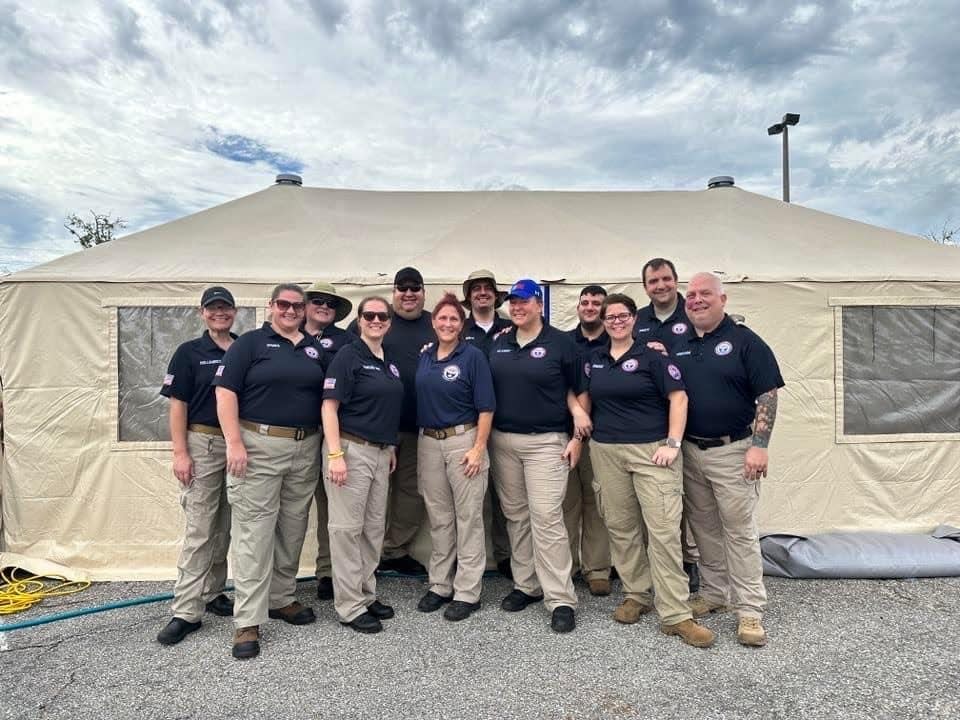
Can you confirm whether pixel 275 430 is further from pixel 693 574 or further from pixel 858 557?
pixel 858 557

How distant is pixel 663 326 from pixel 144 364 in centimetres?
354

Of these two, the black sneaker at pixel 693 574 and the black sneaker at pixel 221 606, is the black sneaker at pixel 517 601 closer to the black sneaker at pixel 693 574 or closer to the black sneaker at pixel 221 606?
the black sneaker at pixel 693 574

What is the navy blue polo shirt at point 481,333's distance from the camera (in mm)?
3891

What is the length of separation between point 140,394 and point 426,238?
244cm

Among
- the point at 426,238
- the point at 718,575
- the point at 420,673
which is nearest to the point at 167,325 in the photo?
the point at 426,238

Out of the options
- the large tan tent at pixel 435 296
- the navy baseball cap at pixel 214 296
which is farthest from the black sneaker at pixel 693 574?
the navy baseball cap at pixel 214 296

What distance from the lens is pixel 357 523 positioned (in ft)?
11.0

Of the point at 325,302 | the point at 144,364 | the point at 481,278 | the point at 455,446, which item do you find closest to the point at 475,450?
the point at 455,446

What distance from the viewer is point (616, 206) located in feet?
19.9

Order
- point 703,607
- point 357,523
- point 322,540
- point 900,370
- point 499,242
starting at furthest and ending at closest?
point 499,242 → point 900,370 → point 322,540 → point 703,607 → point 357,523

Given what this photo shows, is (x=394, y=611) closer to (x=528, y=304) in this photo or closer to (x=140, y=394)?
(x=528, y=304)

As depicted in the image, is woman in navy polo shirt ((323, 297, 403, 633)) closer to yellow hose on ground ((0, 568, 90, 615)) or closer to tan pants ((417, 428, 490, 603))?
tan pants ((417, 428, 490, 603))

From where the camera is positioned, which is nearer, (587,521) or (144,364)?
(587,521)

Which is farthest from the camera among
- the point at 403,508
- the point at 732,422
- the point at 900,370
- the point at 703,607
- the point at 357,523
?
the point at 900,370
